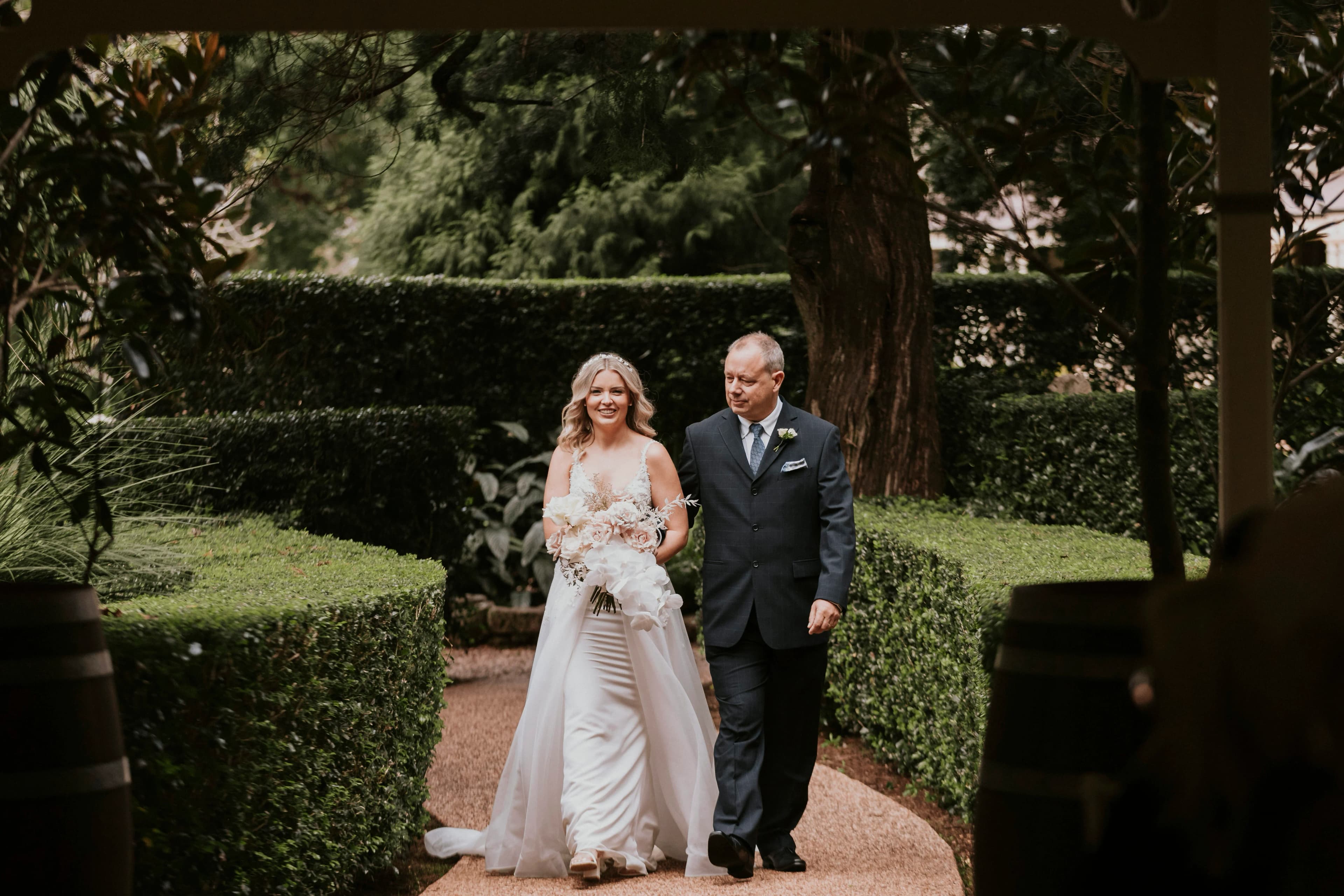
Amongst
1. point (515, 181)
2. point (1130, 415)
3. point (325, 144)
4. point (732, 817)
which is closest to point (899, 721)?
point (732, 817)

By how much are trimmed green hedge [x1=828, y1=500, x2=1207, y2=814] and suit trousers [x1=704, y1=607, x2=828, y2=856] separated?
62 centimetres

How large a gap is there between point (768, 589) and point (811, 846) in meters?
1.23

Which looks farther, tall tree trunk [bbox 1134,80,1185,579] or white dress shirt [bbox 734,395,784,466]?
white dress shirt [bbox 734,395,784,466]

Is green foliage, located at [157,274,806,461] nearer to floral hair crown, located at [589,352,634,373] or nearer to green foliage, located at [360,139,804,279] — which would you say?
green foliage, located at [360,139,804,279]

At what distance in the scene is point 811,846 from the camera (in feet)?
17.3

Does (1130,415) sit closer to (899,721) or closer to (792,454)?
(899,721)

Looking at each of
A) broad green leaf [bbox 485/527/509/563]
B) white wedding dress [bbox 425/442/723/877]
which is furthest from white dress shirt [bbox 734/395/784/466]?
broad green leaf [bbox 485/527/509/563]

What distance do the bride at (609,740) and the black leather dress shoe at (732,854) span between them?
0.21m

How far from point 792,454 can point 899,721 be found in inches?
69.1

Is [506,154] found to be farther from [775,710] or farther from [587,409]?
[775,710]

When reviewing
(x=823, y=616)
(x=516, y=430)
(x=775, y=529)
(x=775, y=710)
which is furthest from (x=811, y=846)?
(x=516, y=430)

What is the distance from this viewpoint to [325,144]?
2042cm

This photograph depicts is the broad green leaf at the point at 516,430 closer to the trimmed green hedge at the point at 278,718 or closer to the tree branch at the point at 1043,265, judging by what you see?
the trimmed green hedge at the point at 278,718

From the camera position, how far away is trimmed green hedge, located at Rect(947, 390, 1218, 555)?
8.58m
